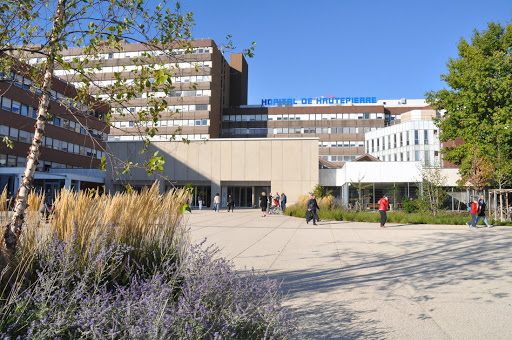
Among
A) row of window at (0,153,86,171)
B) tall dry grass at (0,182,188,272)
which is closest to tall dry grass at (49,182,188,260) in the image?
tall dry grass at (0,182,188,272)

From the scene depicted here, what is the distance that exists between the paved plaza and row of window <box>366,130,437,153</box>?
5822 centimetres

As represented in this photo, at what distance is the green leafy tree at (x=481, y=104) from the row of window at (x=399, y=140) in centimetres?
3632

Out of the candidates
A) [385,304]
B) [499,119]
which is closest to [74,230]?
[385,304]

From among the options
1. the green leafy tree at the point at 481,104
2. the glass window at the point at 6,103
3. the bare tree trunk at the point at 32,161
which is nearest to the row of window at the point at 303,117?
the glass window at the point at 6,103

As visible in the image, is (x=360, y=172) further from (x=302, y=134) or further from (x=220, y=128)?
(x=220, y=128)

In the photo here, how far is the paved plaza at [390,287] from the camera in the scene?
435cm

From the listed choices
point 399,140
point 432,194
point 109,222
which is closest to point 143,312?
point 109,222

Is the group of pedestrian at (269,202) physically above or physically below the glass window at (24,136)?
below

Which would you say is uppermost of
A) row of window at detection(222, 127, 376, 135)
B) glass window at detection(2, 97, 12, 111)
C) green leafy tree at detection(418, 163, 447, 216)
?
row of window at detection(222, 127, 376, 135)

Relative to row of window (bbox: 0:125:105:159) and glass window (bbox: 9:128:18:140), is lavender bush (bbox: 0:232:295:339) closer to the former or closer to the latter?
row of window (bbox: 0:125:105:159)

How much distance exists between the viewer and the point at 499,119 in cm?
2745

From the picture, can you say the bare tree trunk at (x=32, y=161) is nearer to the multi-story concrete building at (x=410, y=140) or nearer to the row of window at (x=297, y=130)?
the multi-story concrete building at (x=410, y=140)

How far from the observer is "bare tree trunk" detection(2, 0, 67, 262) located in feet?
12.4

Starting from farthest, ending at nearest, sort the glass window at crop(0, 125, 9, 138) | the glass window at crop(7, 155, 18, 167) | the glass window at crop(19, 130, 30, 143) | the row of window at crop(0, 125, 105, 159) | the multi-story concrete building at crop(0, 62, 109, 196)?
1. the glass window at crop(19, 130, 30, 143)
2. the glass window at crop(7, 155, 18, 167)
3. the row of window at crop(0, 125, 105, 159)
4. the glass window at crop(0, 125, 9, 138)
5. the multi-story concrete building at crop(0, 62, 109, 196)
